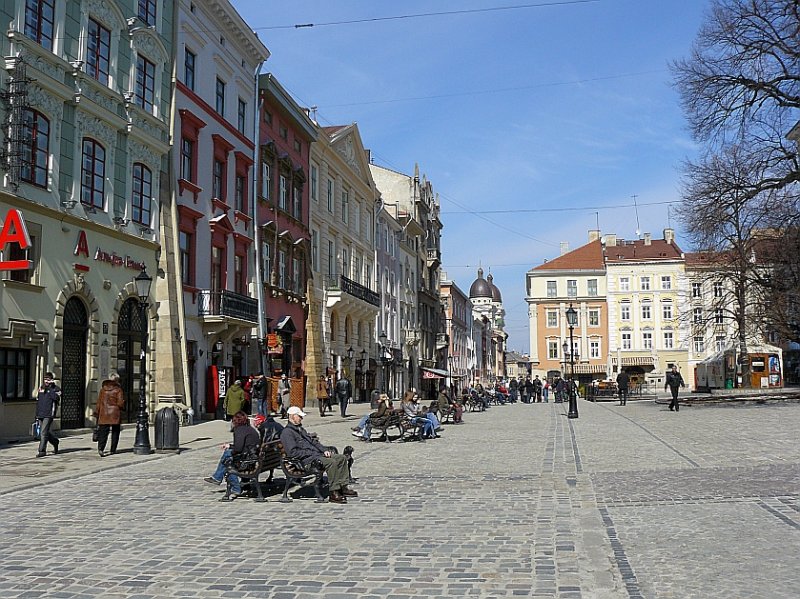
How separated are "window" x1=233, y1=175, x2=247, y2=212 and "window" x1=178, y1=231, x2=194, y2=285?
4605mm

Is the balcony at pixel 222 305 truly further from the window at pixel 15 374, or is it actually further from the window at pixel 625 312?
the window at pixel 625 312

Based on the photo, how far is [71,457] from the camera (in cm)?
1725

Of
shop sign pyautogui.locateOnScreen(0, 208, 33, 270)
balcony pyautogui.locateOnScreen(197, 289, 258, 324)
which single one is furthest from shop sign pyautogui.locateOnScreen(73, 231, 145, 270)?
balcony pyautogui.locateOnScreen(197, 289, 258, 324)

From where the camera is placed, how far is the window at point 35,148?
20.7m

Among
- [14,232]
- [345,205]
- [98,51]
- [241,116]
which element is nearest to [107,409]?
[14,232]

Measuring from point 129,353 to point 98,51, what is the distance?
875 cm

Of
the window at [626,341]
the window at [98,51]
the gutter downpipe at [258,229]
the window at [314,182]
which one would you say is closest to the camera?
the window at [98,51]

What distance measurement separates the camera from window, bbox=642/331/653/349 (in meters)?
92.1

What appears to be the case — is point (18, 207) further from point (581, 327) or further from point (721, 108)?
point (581, 327)

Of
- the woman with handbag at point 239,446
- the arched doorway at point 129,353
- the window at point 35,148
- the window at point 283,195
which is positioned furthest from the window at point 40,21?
the window at point 283,195

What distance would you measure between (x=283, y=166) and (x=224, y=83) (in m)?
6.50

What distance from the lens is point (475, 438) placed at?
22.2m

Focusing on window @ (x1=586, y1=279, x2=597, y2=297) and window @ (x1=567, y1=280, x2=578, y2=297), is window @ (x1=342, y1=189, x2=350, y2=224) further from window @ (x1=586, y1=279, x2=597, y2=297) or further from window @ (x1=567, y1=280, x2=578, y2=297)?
window @ (x1=586, y1=279, x2=597, y2=297)

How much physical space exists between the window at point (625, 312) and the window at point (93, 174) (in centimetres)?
7617
